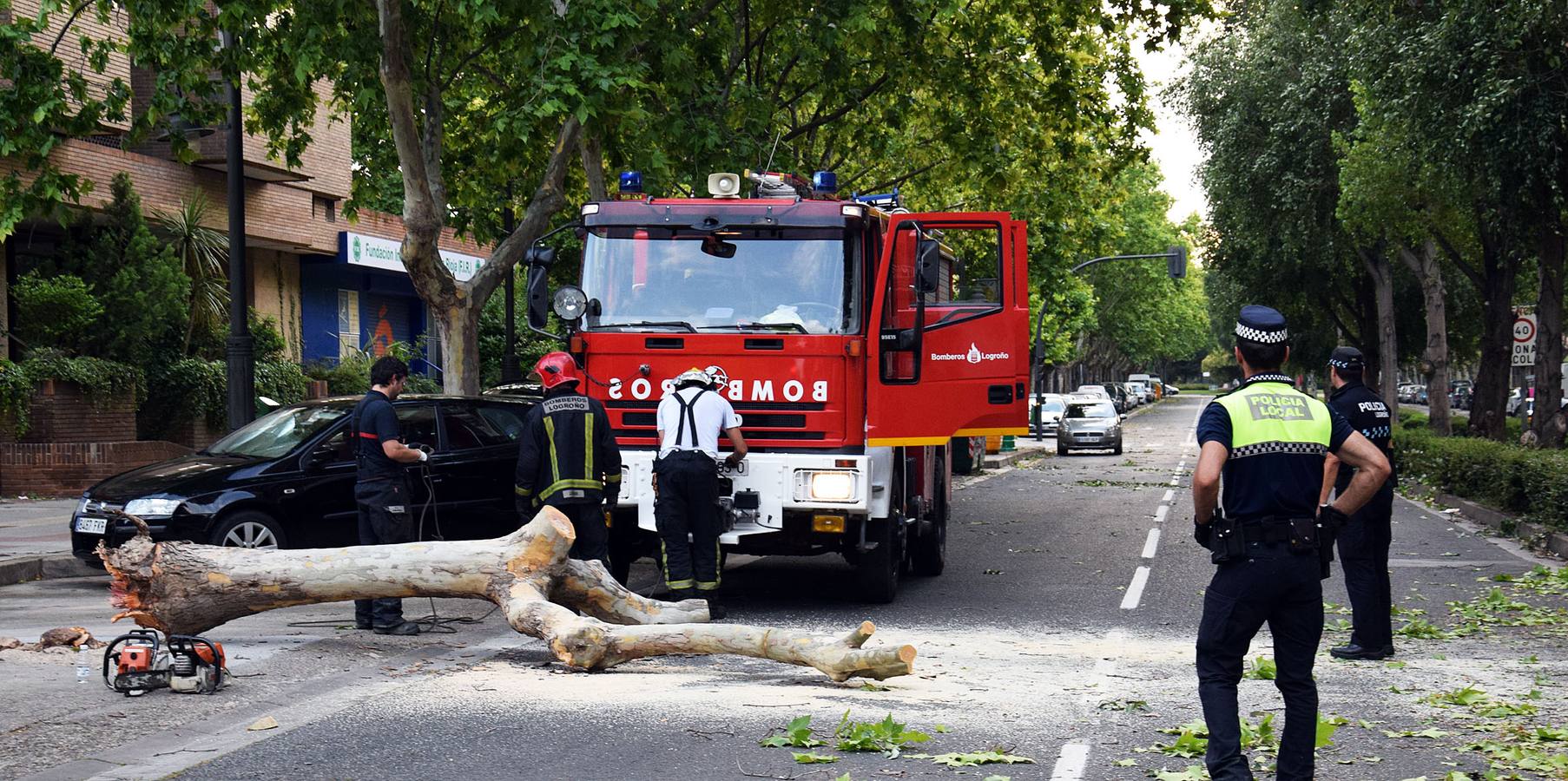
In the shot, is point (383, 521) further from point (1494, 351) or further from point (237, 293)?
point (1494, 351)

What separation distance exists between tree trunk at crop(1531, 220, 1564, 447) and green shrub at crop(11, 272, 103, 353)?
68.6 feet

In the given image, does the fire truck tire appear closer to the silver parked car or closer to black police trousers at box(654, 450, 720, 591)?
black police trousers at box(654, 450, 720, 591)

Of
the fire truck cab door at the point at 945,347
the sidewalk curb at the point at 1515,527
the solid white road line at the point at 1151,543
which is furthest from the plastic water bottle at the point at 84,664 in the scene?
the sidewalk curb at the point at 1515,527

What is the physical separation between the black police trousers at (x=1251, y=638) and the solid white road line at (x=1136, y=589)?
586 centimetres

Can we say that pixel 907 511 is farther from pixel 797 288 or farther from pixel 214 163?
pixel 214 163

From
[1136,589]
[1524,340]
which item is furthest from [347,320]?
[1136,589]

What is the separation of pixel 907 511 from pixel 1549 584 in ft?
18.1

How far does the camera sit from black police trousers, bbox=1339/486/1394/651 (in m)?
9.30

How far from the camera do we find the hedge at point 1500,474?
1681 cm

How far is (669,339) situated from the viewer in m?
11.0

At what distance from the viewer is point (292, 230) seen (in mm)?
29469

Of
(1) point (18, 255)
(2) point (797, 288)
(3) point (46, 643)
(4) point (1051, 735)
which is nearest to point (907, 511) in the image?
(2) point (797, 288)

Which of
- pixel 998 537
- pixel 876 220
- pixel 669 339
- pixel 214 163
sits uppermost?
pixel 214 163

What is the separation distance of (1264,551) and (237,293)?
483 inches
